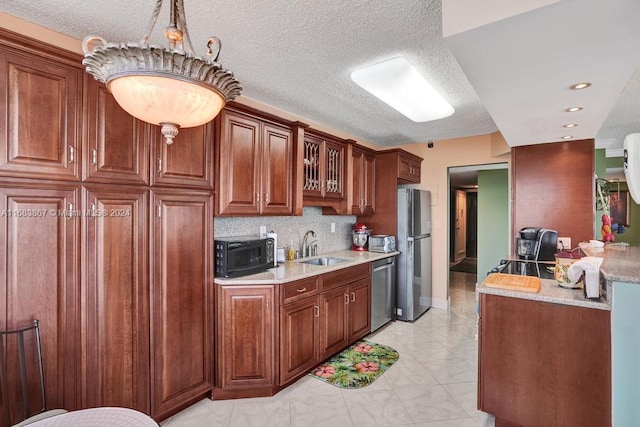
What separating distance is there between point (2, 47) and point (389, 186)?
3811mm

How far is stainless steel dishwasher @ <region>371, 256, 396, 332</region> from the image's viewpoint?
384cm

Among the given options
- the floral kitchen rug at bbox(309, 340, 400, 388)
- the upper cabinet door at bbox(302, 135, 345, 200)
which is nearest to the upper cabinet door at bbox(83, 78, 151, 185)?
the upper cabinet door at bbox(302, 135, 345, 200)

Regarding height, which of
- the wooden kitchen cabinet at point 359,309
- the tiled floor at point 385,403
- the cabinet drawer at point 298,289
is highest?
the cabinet drawer at point 298,289

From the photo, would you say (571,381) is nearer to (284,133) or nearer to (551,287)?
(551,287)

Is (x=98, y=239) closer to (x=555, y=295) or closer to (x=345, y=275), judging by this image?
(x=345, y=275)

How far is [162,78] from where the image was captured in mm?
1082

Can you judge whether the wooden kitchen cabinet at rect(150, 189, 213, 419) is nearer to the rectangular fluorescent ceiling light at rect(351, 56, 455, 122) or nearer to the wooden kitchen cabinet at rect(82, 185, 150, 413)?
the wooden kitchen cabinet at rect(82, 185, 150, 413)

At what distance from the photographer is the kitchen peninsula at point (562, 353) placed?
1689 millimetres

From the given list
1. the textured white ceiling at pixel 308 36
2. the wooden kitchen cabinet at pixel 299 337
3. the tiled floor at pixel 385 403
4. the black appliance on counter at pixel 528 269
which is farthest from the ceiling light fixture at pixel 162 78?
the black appliance on counter at pixel 528 269

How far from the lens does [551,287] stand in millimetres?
2117

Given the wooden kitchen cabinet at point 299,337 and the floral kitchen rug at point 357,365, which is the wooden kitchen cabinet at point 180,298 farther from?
the floral kitchen rug at point 357,365

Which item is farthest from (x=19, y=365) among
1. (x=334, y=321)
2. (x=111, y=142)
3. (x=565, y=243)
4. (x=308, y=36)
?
(x=565, y=243)

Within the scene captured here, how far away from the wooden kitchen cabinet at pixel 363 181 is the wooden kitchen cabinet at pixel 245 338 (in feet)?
6.37

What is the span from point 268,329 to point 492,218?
17.1 feet
